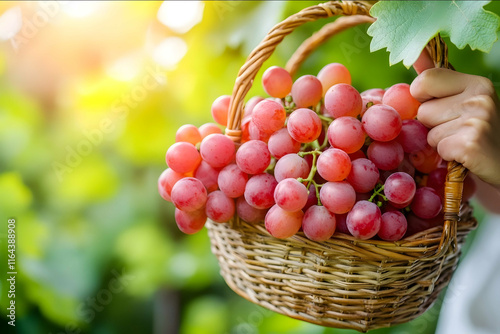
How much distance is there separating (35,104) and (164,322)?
0.70 metres

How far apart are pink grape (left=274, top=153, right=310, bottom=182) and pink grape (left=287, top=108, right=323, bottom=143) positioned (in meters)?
0.03

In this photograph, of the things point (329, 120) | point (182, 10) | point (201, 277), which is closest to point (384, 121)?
point (329, 120)

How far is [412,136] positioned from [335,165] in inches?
6.1

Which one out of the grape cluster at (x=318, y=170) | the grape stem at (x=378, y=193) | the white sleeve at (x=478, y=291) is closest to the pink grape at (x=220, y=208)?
the grape cluster at (x=318, y=170)

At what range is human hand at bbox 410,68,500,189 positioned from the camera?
60 centimetres

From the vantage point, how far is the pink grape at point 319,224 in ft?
2.04

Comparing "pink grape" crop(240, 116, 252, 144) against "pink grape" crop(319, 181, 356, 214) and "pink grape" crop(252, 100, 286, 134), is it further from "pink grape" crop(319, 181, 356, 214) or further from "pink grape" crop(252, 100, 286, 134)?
"pink grape" crop(319, 181, 356, 214)

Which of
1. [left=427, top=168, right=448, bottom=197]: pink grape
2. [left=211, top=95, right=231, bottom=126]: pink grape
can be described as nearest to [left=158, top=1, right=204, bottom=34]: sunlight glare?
[left=211, top=95, right=231, bottom=126]: pink grape

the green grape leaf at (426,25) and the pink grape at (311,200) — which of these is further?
the pink grape at (311,200)

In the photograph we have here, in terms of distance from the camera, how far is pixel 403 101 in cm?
71

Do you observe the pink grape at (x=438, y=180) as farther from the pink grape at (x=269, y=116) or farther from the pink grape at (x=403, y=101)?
the pink grape at (x=269, y=116)

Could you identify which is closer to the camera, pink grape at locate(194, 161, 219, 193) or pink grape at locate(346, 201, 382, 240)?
pink grape at locate(346, 201, 382, 240)

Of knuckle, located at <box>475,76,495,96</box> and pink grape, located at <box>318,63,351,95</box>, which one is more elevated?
pink grape, located at <box>318,63,351,95</box>

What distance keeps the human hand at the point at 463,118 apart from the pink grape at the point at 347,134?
101 millimetres
